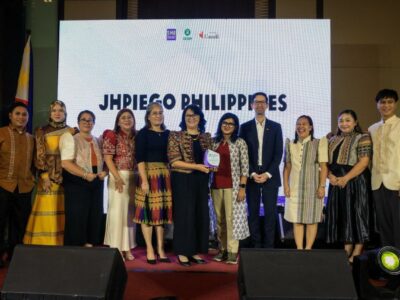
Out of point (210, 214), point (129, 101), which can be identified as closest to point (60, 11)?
point (129, 101)

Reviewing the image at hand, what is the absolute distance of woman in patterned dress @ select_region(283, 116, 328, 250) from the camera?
3.58 m

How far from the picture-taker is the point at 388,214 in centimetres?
341

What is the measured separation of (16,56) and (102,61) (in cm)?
130

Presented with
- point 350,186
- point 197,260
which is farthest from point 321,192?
point 197,260

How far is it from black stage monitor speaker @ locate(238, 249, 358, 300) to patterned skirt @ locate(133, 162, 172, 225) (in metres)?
Answer: 1.57

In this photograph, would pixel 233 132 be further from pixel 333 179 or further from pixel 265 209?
pixel 333 179

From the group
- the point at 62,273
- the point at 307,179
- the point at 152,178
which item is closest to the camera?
the point at 62,273

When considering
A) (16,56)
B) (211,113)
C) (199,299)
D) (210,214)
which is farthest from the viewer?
(16,56)

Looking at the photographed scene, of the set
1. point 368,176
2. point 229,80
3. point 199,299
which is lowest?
point 199,299

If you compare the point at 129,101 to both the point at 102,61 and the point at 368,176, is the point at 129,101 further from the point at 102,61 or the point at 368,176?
the point at 368,176

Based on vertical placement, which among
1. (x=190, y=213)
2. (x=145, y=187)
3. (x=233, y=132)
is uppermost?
(x=233, y=132)

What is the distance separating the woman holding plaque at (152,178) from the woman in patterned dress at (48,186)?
73 centimetres

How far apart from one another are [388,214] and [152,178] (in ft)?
6.52

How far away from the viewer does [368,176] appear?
3648 mm
